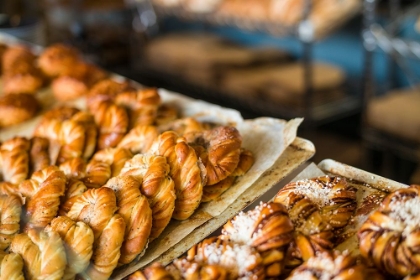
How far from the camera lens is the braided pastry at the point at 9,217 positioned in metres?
1.26

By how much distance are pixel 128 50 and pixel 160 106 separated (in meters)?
3.97

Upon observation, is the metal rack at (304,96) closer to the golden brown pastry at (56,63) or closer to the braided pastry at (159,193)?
the golden brown pastry at (56,63)

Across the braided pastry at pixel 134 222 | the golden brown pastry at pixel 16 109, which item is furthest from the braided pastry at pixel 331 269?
the golden brown pastry at pixel 16 109

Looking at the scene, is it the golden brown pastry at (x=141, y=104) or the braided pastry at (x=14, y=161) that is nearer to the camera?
the braided pastry at (x=14, y=161)

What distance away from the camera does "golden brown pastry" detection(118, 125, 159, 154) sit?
1.65 meters

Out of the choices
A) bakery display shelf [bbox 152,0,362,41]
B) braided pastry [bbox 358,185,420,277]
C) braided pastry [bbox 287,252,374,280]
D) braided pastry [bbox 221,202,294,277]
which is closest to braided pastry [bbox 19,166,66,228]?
braided pastry [bbox 221,202,294,277]

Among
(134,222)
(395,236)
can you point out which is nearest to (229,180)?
(134,222)

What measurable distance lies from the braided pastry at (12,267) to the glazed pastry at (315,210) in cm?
60

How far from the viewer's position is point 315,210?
115cm

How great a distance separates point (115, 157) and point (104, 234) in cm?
43

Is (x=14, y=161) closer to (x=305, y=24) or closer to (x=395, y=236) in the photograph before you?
(x=395, y=236)

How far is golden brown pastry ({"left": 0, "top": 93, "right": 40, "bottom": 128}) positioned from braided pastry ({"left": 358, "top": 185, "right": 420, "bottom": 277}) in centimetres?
173

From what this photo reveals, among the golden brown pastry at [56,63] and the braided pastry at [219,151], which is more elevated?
the braided pastry at [219,151]

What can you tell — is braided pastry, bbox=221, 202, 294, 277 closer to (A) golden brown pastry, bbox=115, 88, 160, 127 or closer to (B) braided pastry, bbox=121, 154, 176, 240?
(B) braided pastry, bbox=121, 154, 176, 240
